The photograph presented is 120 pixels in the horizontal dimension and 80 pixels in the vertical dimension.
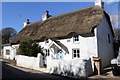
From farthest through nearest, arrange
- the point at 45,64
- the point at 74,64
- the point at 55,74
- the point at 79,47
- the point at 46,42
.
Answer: the point at 46,42 < the point at 79,47 < the point at 45,64 < the point at 55,74 < the point at 74,64

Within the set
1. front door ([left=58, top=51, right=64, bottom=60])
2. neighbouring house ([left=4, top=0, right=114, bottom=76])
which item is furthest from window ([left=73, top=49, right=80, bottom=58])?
front door ([left=58, top=51, right=64, bottom=60])

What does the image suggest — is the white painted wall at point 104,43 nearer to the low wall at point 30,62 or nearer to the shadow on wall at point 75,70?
the shadow on wall at point 75,70

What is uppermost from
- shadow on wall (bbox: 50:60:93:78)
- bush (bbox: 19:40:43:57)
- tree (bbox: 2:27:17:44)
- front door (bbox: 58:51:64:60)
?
tree (bbox: 2:27:17:44)

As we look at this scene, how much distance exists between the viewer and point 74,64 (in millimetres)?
9039

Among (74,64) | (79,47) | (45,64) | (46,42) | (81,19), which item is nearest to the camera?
(74,64)

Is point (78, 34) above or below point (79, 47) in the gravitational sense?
above

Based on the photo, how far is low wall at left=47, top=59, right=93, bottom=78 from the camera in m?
8.66

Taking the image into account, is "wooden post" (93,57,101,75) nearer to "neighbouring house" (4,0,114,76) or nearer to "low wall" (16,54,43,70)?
"neighbouring house" (4,0,114,76)

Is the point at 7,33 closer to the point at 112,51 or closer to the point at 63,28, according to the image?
the point at 63,28

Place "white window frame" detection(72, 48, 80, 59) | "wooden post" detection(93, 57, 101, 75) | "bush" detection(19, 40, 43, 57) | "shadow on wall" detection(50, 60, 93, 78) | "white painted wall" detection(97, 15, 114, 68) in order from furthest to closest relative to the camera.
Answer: "bush" detection(19, 40, 43, 57) < "white window frame" detection(72, 48, 80, 59) < "white painted wall" detection(97, 15, 114, 68) < "wooden post" detection(93, 57, 101, 75) < "shadow on wall" detection(50, 60, 93, 78)

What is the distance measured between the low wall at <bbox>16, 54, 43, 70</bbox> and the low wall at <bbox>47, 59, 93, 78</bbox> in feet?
6.17

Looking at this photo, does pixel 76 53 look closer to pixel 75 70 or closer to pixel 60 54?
pixel 60 54

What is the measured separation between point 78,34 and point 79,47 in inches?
53.5

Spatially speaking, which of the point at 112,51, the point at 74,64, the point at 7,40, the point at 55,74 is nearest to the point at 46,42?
the point at 55,74
